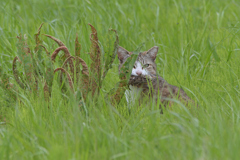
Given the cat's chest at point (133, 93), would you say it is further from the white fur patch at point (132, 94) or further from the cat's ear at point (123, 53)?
the cat's ear at point (123, 53)

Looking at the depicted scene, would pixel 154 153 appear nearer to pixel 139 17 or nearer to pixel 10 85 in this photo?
pixel 10 85

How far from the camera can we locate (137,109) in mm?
2865

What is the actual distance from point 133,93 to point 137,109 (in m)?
0.26

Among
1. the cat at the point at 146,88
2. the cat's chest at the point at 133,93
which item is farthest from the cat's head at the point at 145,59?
the cat's chest at the point at 133,93

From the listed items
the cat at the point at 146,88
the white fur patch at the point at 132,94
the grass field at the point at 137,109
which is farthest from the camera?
the cat at the point at 146,88

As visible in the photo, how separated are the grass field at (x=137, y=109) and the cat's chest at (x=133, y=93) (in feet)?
0.33

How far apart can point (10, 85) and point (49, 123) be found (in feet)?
2.25

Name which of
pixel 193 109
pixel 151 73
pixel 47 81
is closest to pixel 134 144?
pixel 193 109

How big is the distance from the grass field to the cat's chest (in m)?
0.10

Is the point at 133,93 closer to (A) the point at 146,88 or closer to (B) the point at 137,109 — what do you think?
(A) the point at 146,88

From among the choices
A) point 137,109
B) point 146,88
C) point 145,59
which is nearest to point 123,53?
point 145,59

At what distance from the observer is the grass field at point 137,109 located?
6.44ft

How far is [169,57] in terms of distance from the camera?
168 inches

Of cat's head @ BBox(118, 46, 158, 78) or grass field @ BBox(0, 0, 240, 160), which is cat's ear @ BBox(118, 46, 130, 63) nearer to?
cat's head @ BBox(118, 46, 158, 78)
